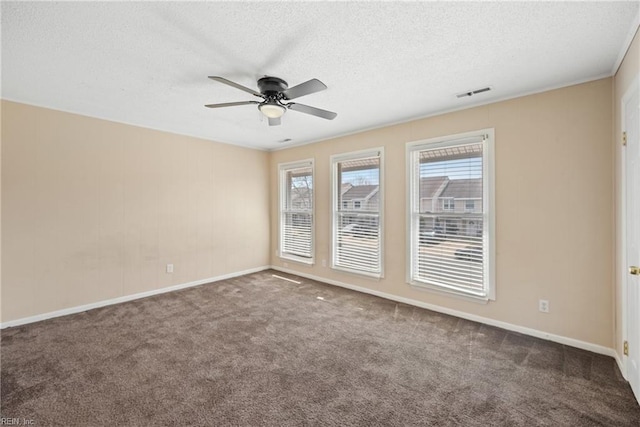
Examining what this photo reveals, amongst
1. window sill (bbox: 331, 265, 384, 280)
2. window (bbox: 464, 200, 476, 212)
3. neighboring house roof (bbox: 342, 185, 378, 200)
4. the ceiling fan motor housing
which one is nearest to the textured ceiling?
the ceiling fan motor housing

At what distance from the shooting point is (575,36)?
1.88 m

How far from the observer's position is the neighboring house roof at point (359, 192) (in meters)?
4.15

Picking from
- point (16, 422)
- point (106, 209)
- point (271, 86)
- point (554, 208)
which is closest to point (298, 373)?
point (16, 422)

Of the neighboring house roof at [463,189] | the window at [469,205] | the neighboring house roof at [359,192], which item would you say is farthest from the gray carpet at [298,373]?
the neighboring house roof at [359,192]

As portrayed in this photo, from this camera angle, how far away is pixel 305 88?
2.17m

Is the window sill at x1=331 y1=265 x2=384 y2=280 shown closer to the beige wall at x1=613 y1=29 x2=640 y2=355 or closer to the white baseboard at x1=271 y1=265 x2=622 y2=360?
the white baseboard at x1=271 y1=265 x2=622 y2=360

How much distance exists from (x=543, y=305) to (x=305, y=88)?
3073 mm

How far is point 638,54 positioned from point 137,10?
3175 mm

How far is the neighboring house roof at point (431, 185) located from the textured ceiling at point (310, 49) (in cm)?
89

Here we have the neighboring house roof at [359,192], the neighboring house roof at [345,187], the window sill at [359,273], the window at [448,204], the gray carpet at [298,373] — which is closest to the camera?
the gray carpet at [298,373]

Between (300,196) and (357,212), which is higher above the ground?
(300,196)

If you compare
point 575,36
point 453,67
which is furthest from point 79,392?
point 575,36

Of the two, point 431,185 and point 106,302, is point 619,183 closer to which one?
point 431,185

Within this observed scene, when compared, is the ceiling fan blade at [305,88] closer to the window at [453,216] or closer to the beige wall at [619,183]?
the window at [453,216]
